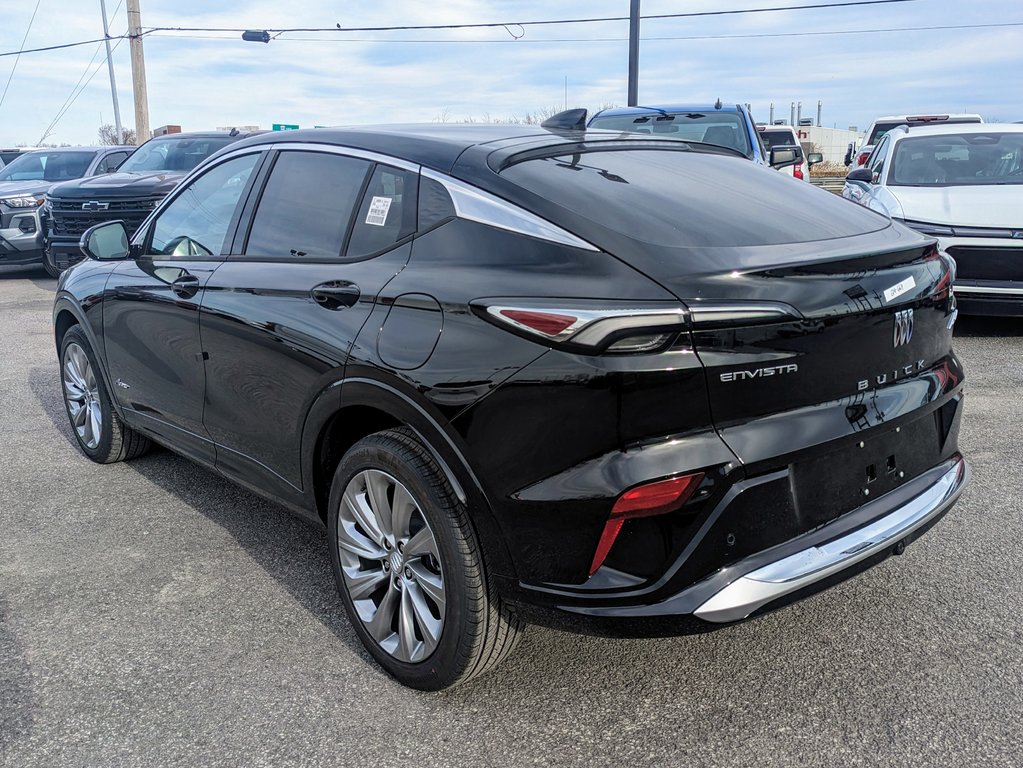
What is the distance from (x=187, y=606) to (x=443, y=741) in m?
1.33

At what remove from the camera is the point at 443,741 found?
8.71ft

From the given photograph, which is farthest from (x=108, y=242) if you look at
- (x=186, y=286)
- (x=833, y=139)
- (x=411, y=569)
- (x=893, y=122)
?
(x=833, y=139)

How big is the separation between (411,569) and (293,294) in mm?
1046

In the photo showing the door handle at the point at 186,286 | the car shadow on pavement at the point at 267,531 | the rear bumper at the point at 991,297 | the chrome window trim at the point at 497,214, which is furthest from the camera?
the rear bumper at the point at 991,297

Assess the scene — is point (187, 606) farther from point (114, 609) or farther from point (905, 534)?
point (905, 534)

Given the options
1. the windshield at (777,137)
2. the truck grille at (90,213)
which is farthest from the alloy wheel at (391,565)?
the windshield at (777,137)

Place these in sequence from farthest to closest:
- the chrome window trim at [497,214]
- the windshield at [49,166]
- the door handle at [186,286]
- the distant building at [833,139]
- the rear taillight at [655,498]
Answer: the distant building at [833,139] → the windshield at [49,166] → the door handle at [186,286] → the chrome window trim at [497,214] → the rear taillight at [655,498]

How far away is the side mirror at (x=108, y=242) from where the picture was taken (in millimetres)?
4532

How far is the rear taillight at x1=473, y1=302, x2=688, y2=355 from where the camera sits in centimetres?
230

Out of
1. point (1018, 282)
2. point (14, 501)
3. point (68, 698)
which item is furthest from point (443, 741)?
point (1018, 282)

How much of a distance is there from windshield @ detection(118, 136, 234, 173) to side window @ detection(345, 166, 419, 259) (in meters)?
10.0

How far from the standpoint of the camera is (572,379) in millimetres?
2332

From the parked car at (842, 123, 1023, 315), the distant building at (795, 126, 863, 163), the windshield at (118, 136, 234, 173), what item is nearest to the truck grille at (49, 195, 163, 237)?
the windshield at (118, 136, 234, 173)

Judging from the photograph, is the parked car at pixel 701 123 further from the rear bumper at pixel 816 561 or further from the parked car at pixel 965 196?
the rear bumper at pixel 816 561
